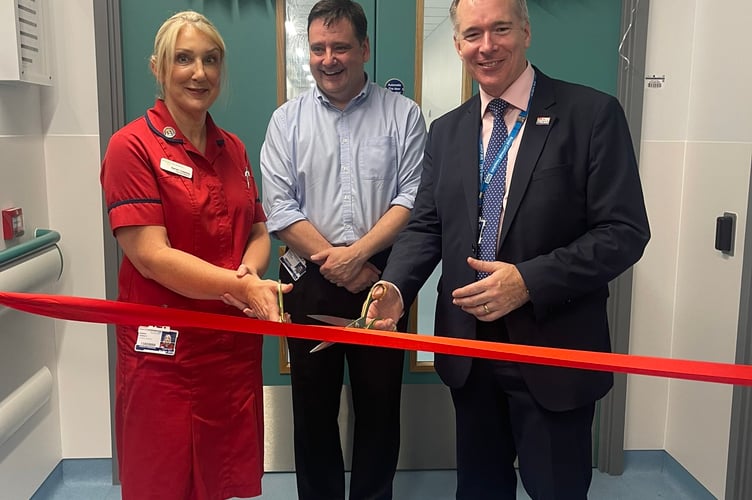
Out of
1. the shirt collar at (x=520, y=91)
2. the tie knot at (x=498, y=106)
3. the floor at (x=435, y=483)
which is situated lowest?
the floor at (x=435, y=483)

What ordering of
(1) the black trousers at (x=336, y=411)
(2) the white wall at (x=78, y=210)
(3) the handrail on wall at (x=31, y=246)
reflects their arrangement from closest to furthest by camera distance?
1. (3) the handrail on wall at (x=31, y=246)
2. (1) the black trousers at (x=336, y=411)
3. (2) the white wall at (x=78, y=210)

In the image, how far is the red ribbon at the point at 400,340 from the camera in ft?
4.58

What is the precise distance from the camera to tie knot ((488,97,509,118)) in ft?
5.42

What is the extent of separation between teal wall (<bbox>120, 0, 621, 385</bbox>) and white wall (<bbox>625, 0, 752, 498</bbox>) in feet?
0.79

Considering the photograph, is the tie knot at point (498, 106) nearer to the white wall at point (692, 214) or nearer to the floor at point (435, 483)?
the white wall at point (692, 214)

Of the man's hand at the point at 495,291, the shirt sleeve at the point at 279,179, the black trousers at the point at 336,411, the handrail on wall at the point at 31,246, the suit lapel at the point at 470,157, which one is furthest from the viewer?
the black trousers at the point at 336,411

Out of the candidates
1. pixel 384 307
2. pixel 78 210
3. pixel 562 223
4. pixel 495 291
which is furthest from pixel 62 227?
pixel 562 223

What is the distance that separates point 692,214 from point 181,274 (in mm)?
2116

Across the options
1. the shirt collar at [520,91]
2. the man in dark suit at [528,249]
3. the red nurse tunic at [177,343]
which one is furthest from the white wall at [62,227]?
the shirt collar at [520,91]

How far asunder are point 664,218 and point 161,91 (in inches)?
83.4

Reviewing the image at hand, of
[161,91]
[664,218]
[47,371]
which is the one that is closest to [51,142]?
[47,371]

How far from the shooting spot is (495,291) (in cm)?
150

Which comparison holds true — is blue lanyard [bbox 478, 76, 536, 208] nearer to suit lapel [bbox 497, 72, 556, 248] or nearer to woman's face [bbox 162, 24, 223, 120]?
suit lapel [bbox 497, 72, 556, 248]

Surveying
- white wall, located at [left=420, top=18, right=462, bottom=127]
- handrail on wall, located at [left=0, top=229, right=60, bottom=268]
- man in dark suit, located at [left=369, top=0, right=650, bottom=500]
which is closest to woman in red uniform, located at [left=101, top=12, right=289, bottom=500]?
man in dark suit, located at [left=369, top=0, right=650, bottom=500]
